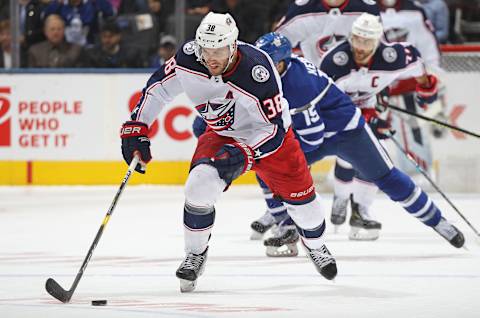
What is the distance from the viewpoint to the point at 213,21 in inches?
194

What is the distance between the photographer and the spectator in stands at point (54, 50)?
1051 cm

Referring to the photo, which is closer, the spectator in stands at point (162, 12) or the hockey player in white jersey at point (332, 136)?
the hockey player in white jersey at point (332, 136)

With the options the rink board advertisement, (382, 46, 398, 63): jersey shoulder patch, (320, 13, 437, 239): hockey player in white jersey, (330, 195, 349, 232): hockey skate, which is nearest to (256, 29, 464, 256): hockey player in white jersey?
(320, 13, 437, 239): hockey player in white jersey

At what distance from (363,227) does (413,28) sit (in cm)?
312

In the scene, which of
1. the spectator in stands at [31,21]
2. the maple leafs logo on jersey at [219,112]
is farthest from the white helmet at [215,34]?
the spectator in stands at [31,21]

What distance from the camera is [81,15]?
10.6 meters

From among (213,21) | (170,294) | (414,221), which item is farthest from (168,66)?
(414,221)

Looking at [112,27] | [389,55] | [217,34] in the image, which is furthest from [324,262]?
[112,27]

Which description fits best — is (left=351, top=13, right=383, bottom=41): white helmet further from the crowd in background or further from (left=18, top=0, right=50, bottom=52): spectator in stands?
(left=18, top=0, right=50, bottom=52): spectator in stands

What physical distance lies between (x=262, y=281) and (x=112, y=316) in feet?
4.19

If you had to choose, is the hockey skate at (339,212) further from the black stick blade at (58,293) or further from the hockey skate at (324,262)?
the black stick blade at (58,293)

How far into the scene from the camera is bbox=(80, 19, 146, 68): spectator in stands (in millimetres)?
10508

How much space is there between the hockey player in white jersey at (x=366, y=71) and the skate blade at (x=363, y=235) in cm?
1

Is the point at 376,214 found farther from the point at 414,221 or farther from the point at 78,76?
the point at 78,76
